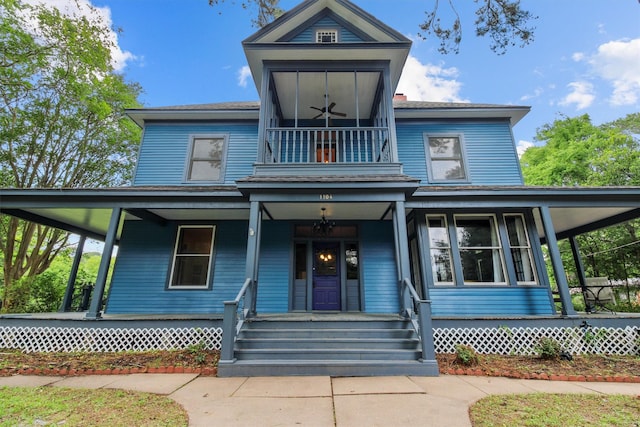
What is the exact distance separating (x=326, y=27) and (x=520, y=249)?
804 cm

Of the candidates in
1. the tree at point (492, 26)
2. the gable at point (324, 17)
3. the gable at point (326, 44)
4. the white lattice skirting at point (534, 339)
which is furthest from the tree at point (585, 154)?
the gable at point (324, 17)

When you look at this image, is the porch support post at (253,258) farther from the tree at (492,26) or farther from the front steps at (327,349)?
the tree at (492,26)

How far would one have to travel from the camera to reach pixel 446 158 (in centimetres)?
817

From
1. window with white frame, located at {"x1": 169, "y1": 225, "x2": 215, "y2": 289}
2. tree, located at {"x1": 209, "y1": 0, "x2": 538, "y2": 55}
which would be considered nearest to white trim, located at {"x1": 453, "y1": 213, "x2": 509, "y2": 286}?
tree, located at {"x1": 209, "y1": 0, "x2": 538, "y2": 55}

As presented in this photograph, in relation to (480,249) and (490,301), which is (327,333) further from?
(480,249)

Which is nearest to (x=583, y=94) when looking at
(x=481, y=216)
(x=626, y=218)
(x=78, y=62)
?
(x=626, y=218)

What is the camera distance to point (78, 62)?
10500mm

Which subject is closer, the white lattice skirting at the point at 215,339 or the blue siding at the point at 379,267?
the white lattice skirting at the point at 215,339

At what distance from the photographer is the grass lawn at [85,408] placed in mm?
2697

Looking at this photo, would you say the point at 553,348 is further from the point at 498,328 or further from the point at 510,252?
the point at 510,252

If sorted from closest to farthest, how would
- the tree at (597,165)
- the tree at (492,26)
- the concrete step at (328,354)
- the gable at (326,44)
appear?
the concrete step at (328,354) → the tree at (492,26) → the gable at (326,44) → the tree at (597,165)

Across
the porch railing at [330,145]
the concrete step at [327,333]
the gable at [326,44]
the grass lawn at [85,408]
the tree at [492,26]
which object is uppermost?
the gable at [326,44]

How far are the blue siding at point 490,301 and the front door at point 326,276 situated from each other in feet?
8.00

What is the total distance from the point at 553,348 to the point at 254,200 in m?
6.37
